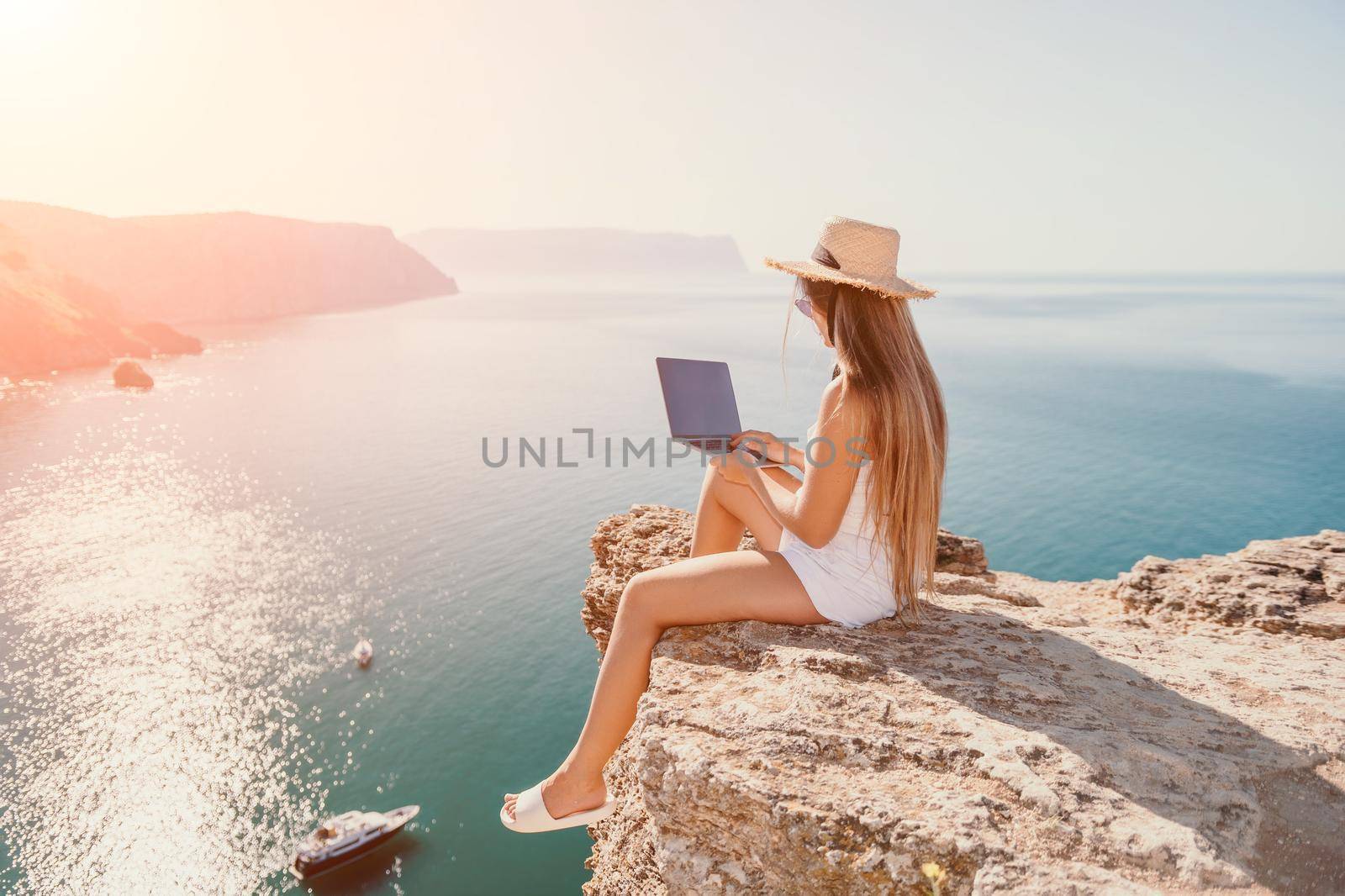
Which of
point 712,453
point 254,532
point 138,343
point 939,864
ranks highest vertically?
point 712,453

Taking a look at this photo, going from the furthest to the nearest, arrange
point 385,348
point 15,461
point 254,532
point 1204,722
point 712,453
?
point 385,348 < point 15,461 < point 254,532 < point 712,453 < point 1204,722

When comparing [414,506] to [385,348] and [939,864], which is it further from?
[385,348]

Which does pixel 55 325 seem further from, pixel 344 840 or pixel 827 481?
pixel 827 481

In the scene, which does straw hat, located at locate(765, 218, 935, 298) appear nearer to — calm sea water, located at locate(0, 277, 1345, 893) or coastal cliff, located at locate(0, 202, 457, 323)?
calm sea water, located at locate(0, 277, 1345, 893)

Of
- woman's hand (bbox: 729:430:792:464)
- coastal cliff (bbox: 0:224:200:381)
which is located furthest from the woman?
coastal cliff (bbox: 0:224:200:381)

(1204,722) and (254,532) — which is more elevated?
(1204,722)

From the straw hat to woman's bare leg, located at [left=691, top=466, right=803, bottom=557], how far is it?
1.04m

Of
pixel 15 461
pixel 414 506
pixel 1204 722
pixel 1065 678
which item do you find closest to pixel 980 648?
pixel 1065 678

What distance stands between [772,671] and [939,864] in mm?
1041

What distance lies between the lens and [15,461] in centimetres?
4878

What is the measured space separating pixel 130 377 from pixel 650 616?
82217 mm

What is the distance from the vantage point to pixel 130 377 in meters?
69.1

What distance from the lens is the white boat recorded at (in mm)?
20281

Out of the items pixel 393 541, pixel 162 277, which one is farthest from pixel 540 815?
pixel 162 277
